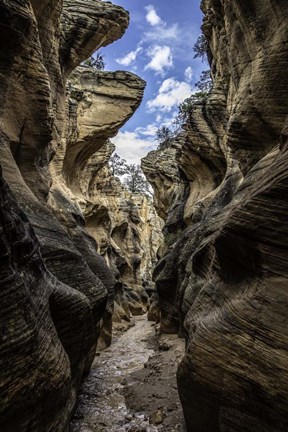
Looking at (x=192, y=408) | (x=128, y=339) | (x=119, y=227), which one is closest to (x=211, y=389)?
(x=192, y=408)

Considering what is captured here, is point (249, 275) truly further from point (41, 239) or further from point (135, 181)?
point (135, 181)

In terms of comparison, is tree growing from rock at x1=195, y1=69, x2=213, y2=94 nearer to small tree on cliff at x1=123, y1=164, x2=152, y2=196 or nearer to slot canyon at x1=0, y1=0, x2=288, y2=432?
slot canyon at x1=0, y1=0, x2=288, y2=432

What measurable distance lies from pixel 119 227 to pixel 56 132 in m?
30.7

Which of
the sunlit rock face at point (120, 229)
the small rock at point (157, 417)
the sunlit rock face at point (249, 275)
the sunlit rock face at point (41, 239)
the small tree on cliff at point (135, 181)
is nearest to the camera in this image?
the sunlit rock face at point (41, 239)

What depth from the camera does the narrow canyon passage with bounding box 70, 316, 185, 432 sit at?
27.7 ft

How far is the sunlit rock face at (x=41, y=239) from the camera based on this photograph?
5113 mm

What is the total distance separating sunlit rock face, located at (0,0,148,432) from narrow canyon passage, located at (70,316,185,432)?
0.85 meters

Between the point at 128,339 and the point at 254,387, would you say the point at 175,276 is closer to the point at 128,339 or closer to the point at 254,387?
the point at 128,339

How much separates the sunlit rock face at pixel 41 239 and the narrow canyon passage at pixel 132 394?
2.80 ft

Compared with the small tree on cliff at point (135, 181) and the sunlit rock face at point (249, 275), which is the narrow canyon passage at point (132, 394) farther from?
the small tree on cliff at point (135, 181)

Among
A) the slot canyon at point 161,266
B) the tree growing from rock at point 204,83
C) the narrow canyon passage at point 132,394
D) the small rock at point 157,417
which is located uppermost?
the tree growing from rock at point 204,83

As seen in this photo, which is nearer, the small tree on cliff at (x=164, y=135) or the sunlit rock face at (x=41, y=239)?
the sunlit rock face at (x=41, y=239)

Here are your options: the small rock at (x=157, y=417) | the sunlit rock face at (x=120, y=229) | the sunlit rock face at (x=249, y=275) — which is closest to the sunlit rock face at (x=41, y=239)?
the small rock at (x=157, y=417)

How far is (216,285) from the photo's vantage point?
854 centimetres
